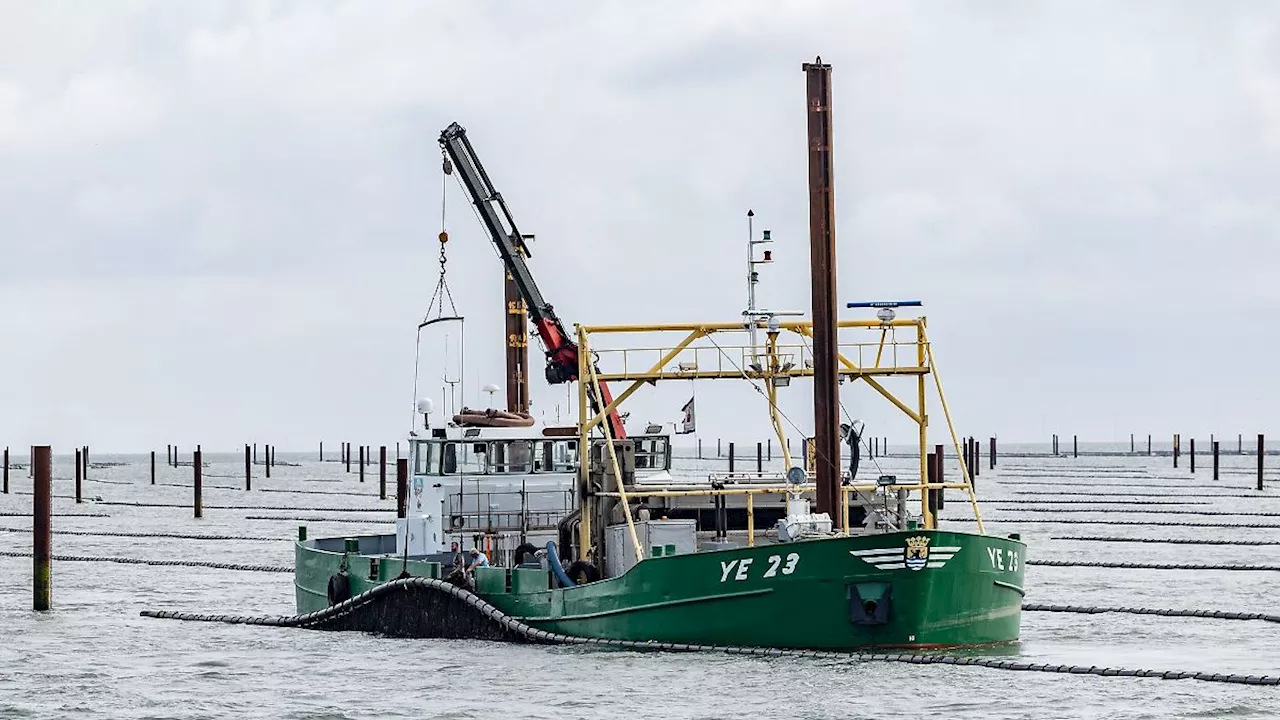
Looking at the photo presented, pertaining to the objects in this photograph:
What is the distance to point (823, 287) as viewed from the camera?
97.9ft

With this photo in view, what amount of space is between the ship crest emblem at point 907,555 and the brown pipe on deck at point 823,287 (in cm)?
179

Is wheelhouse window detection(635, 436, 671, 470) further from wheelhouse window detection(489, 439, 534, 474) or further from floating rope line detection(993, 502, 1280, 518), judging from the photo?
floating rope line detection(993, 502, 1280, 518)

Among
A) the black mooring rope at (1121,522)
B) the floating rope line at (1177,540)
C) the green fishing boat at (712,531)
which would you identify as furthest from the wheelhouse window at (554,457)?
the black mooring rope at (1121,522)

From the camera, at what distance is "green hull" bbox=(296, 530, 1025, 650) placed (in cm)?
2800

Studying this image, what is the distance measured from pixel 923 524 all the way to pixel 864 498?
3.52 feet

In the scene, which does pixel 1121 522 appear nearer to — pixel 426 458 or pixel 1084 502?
pixel 1084 502

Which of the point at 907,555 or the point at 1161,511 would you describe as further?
the point at 1161,511

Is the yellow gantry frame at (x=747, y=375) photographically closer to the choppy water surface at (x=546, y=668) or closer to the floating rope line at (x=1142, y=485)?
the choppy water surface at (x=546, y=668)

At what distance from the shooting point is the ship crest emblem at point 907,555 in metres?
27.8

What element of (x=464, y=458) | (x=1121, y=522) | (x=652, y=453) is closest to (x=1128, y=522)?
(x=1121, y=522)

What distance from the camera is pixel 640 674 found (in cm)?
2894

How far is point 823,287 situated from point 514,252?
2279cm

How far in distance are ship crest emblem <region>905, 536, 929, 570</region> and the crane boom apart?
76.1 ft

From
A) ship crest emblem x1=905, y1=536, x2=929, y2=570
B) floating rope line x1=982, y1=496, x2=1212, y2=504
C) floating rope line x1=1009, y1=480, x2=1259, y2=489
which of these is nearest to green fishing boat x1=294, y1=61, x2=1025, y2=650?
ship crest emblem x1=905, y1=536, x2=929, y2=570
